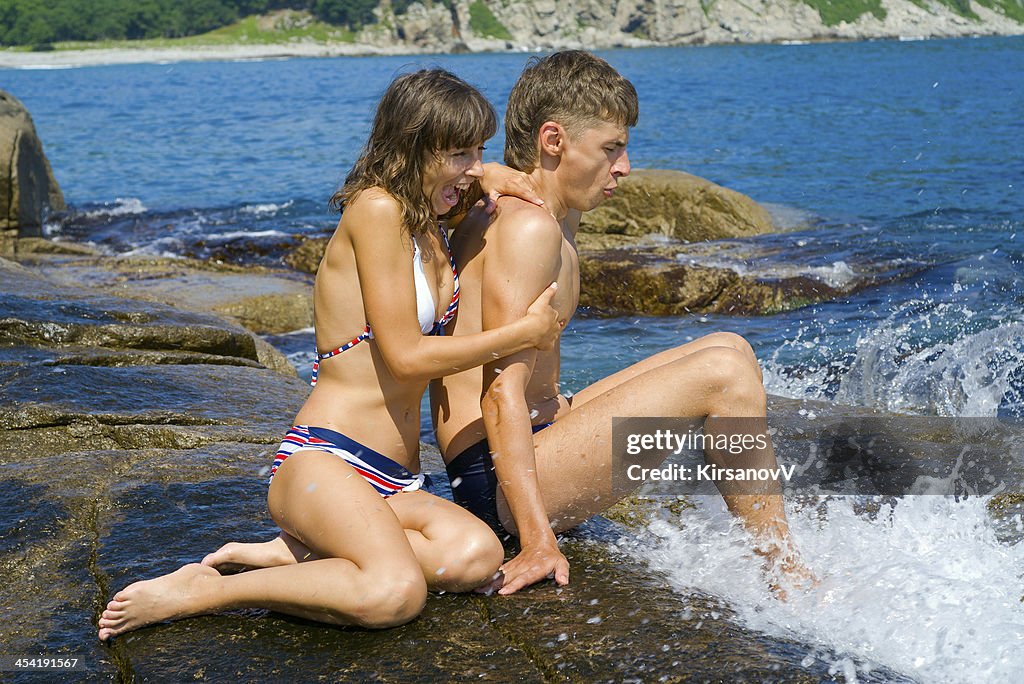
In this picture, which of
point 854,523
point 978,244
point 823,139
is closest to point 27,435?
point 854,523

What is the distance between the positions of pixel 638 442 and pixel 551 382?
0.50 m

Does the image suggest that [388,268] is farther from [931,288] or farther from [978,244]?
[978,244]

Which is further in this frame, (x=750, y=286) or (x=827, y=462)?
(x=750, y=286)

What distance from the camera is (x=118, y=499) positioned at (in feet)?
13.9

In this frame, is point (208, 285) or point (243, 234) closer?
point (208, 285)

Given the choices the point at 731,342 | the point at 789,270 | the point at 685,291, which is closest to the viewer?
the point at 731,342

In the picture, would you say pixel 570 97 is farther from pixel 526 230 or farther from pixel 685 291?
pixel 685 291

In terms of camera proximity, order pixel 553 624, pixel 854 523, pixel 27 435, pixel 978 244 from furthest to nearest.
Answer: pixel 978 244, pixel 27 435, pixel 854 523, pixel 553 624

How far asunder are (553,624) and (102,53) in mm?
115068

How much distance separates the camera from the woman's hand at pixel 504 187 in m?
3.82

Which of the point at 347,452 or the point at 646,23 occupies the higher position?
the point at 646,23

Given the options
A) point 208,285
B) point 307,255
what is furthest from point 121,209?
point 208,285

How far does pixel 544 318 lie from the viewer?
3.60 m

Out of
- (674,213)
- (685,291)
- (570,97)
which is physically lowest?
(685,291)
